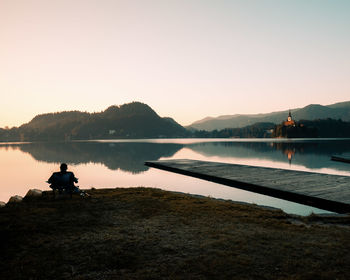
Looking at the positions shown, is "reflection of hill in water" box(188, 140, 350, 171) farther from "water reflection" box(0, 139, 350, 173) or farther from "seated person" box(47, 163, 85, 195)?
"seated person" box(47, 163, 85, 195)

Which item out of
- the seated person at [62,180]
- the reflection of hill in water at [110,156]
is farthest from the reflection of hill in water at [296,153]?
the seated person at [62,180]

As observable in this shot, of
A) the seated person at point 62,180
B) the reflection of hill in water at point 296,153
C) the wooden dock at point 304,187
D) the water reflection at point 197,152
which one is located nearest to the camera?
the wooden dock at point 304,187

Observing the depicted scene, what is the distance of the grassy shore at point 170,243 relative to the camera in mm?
4430

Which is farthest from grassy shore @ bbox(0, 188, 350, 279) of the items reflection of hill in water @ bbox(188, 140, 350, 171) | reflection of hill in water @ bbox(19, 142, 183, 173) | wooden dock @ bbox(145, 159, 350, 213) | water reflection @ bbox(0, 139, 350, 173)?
reflection of hill in water @ bbox(188, 140, 350, 171)

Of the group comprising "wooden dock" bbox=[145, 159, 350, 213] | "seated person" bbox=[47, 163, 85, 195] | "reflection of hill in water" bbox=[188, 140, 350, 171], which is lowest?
"reflection of hill in water" bbox=[188, 140, 350, 171]

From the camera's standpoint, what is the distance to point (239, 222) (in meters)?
7.19

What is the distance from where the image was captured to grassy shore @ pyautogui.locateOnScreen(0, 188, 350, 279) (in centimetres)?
→ 443

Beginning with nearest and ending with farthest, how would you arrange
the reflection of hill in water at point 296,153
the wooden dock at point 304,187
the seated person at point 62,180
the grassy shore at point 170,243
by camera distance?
1. the grassy shore at point 170,243
2. the wooden dock at point 304,187
3. the seated person at point 62,180
4. the reflection of hill in water at point 296,153

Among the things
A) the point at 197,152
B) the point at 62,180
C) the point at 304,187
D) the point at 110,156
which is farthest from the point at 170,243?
the point at 197,152

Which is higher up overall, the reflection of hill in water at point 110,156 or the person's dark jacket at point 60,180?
the person's dark jacket at point 60,180

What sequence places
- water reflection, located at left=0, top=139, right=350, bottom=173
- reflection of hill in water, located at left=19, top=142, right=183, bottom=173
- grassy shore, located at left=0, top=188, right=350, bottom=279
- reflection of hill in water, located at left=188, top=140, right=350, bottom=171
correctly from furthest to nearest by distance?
reflection of hill in water, located at left=19, top=142, right=183, bottom=173 → water reflection, located at left=0, top=139, right=350, bottom=173 → reflection of hill in water, located at left=188, top=140, right=350, bottom=171 → grassy shore, located at left=0, top=188, right=350, bottom=279

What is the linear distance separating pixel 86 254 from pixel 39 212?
160 inches

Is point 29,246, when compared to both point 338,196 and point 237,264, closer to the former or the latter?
A: point 237,264

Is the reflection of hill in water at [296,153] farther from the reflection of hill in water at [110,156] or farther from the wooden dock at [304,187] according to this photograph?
the wooden dock at [304,187]
